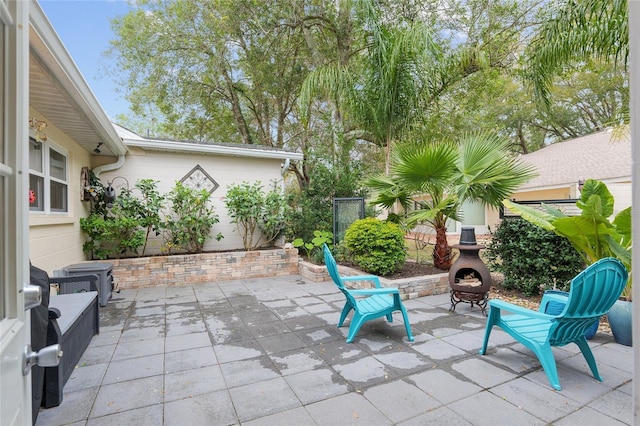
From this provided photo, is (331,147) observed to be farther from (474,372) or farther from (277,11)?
(474,372)

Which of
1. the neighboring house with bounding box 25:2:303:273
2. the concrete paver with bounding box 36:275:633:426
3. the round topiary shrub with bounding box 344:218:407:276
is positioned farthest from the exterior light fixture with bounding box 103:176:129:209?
the round topiary shrub with bounding box 344:218:407:276

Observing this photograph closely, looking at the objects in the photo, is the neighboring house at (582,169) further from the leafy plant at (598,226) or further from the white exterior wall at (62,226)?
the white exterior wall at (62,226)

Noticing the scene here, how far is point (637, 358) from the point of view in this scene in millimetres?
815

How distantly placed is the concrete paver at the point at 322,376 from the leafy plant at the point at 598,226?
3.24 ft

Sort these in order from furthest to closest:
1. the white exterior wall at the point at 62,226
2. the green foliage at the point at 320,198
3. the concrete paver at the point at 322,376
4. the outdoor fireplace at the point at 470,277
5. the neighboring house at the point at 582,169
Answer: the neighboring house at the point at 582,169 < the green foliage at the point at 320,198 < the outdoor fireplace at the point at 470,277 < the white exterior wall at the point at 62,226 < the concrete paver at the point at 322,376

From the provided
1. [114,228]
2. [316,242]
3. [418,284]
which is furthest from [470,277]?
[114,228]

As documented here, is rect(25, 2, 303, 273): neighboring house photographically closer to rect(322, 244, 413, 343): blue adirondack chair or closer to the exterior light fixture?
the exterior light fixture

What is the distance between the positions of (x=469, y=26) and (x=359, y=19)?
4366 millimetres

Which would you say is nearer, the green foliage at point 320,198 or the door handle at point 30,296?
the door handle at point 30,296

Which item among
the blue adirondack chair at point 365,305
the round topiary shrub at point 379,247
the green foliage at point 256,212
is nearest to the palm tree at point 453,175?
the round topiary shrub at point 379,247

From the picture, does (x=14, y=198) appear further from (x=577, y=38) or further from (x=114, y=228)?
(x=577, y=38)

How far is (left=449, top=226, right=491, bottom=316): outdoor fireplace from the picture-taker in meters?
4.36

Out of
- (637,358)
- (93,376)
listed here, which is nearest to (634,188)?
(637,358)

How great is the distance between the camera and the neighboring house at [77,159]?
3057 millimetres
